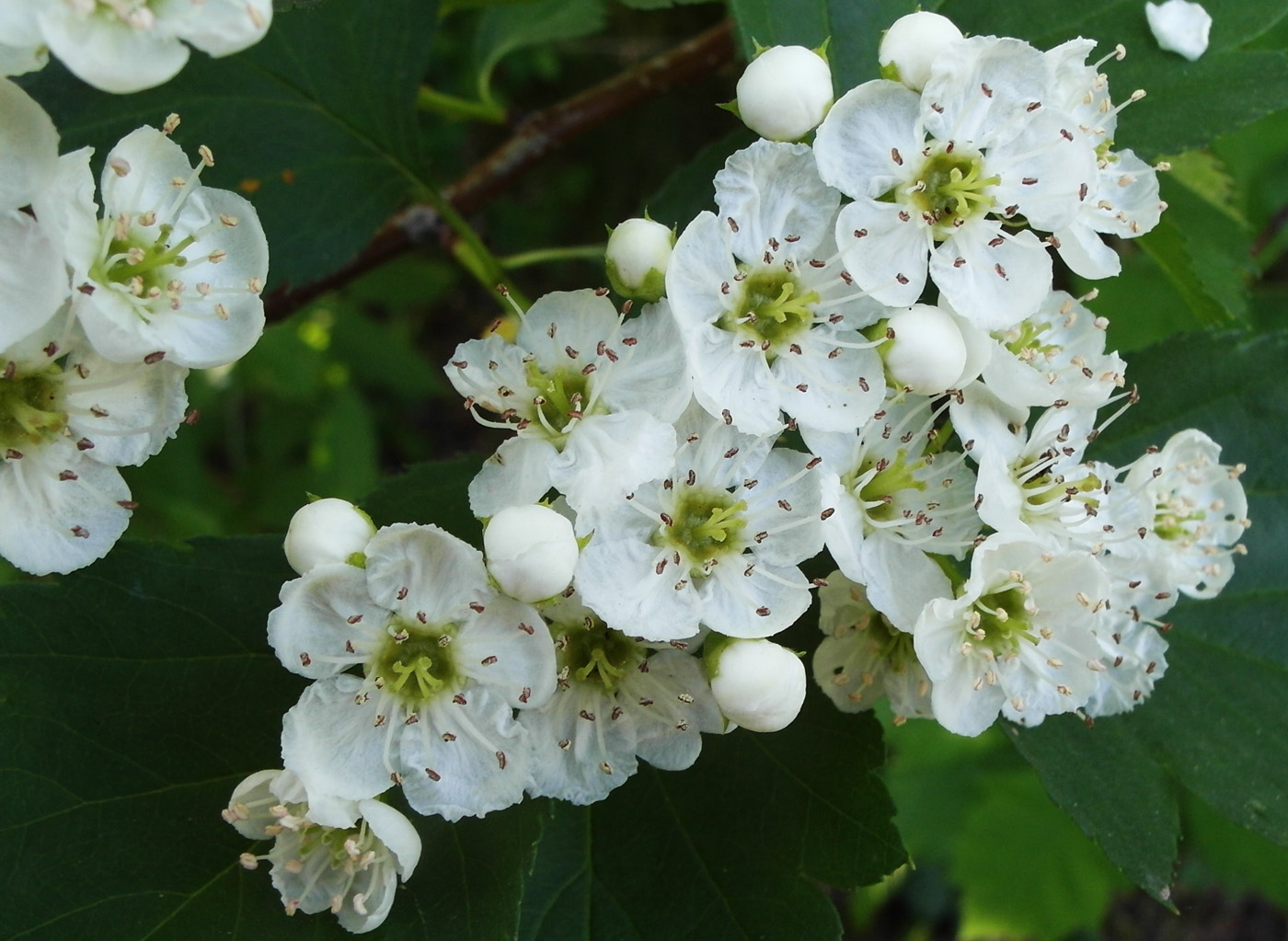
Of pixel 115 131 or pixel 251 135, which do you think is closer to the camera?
pixel 115 131

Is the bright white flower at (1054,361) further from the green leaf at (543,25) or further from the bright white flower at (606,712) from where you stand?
the green leaf at (543,25)

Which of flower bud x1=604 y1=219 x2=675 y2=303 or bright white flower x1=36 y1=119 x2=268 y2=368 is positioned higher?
bright white flower x1=36 y1=119 x2=268 y2=368

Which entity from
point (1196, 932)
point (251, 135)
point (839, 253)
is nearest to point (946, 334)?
point (839, 253)

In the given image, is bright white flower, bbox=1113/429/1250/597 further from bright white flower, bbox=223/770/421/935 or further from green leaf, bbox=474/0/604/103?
green leaf, bbox=474/0/604/103

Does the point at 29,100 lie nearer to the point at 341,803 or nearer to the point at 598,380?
the point at 598,380

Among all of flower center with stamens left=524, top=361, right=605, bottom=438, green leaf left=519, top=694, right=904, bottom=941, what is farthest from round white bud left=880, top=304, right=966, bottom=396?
green leaf left=519, top=694, right=904, bottom=941

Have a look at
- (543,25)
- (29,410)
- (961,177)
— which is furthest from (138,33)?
(543,25)

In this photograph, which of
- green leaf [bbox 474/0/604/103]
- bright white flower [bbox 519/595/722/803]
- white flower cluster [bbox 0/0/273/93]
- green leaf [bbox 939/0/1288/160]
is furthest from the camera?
green leaf [bbox 474/0/604/103]
